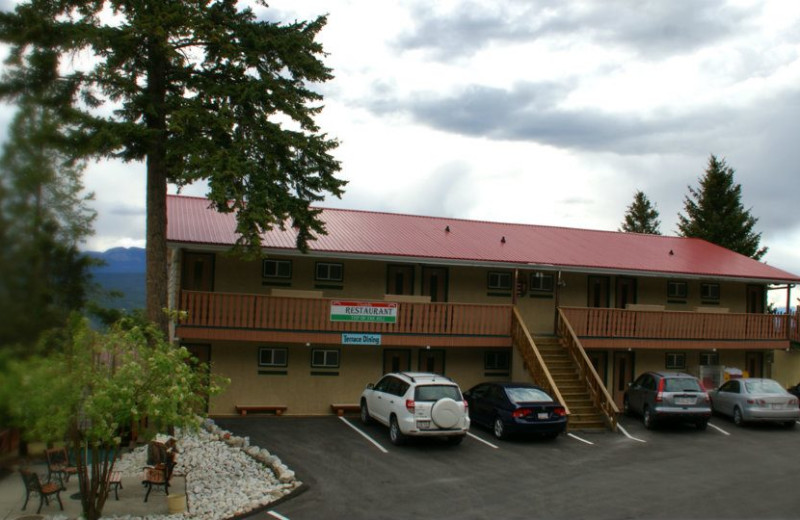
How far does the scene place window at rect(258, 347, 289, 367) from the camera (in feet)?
74.1

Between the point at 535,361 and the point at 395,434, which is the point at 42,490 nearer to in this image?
the point at 395,434

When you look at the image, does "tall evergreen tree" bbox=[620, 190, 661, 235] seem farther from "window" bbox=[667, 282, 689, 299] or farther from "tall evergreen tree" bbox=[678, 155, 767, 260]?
"window" bbox=[667, 282, 689, 299]

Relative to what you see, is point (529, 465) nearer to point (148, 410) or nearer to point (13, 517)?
point (148, 410)

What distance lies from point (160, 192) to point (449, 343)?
10290 millimetres

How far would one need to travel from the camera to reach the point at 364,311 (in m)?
22.1

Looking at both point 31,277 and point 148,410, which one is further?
point 148,410

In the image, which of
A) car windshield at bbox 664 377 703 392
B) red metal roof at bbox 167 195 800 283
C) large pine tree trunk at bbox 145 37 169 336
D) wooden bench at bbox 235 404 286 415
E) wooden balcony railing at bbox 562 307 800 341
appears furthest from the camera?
wooden balcony railing at bbox 562 307 800 341

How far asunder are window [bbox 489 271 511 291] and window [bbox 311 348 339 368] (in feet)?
20.6

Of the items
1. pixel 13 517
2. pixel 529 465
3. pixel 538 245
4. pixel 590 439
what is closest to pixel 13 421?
pixel 13 517

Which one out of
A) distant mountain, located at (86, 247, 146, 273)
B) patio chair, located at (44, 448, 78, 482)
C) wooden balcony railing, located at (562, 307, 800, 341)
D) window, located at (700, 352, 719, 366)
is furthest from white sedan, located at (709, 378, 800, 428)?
distant mountain, located at (86, 247, 146, 273)

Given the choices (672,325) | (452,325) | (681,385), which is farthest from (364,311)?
(672,325)

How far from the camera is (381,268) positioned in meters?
24.0

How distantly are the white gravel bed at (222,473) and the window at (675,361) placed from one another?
698 inches

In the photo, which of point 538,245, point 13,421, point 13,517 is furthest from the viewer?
point 538,245
